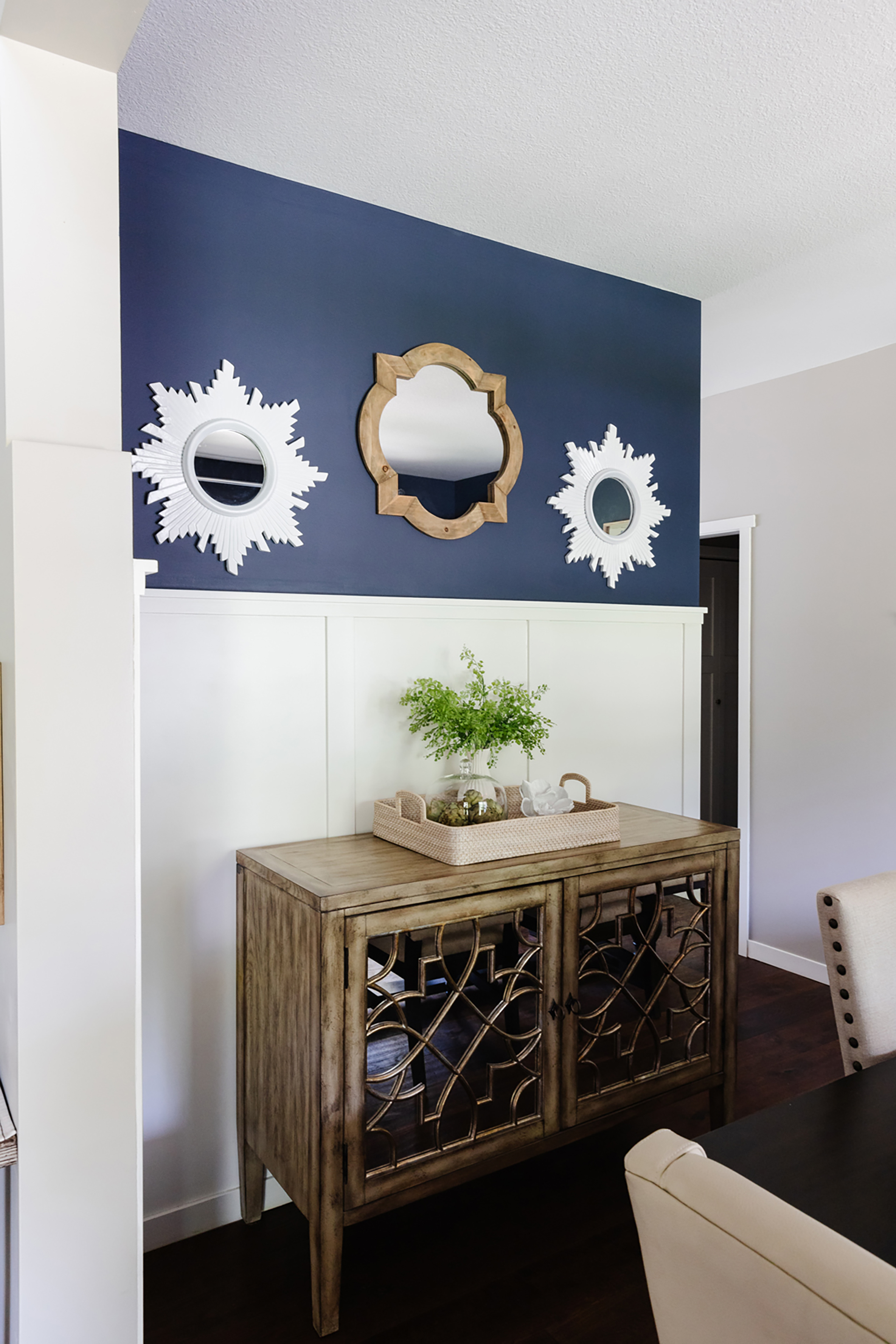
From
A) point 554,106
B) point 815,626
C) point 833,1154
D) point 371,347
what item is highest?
point 554,106

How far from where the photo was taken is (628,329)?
113 inches

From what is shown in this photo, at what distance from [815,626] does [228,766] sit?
8.48ft

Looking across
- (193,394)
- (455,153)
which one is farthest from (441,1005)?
(455,153)

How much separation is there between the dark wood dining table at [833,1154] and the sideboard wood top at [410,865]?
2.67 ft

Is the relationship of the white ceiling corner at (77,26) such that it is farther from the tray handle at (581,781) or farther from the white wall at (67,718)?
the tray handle at (581,781)

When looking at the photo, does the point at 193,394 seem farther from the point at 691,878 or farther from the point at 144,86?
the point at 691,878

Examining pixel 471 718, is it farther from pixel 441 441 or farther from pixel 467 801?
pixel 441 441

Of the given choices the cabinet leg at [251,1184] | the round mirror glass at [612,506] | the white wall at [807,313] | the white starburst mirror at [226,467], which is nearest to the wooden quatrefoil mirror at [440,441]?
the white starburst mirror at [226,467]

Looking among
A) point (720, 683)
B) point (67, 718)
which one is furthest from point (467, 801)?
point (720, 683)

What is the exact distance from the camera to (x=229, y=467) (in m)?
2.13

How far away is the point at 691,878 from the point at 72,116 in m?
2.08

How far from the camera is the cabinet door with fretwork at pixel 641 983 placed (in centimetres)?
209
